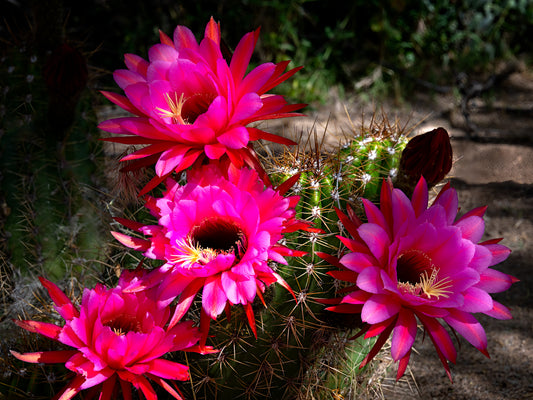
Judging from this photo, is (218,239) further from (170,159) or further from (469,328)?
(469,328)

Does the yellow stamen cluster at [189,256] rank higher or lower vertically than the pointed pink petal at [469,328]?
higher

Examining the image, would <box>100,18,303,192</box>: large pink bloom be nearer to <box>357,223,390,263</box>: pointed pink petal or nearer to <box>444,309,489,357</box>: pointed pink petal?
<box>357,223,390,263</box>: pointed pink petal

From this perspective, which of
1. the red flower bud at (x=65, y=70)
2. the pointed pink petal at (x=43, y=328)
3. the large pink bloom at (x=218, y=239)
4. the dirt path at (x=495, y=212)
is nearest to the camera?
the large pink bloom at (x=218, y=239)

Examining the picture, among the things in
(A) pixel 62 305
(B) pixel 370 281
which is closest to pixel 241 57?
(B) pixel 370 281

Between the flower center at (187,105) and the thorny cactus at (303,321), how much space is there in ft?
0.78

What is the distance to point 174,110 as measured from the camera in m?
0.86

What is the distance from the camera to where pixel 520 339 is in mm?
1695

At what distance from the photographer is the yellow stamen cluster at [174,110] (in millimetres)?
857

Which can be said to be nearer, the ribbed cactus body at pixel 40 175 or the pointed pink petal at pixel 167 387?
the pointed pink petal at pixel 167 387

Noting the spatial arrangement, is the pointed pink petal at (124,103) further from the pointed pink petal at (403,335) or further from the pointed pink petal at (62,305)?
the pointed pink petal at (403,335)

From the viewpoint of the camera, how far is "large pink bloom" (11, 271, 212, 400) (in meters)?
0.86

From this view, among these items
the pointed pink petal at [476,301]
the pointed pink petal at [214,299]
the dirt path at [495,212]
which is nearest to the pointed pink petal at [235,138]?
the pointed pink petal at [214,299]

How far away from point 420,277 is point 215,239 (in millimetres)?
356

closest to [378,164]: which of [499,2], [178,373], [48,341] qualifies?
[178,373]
